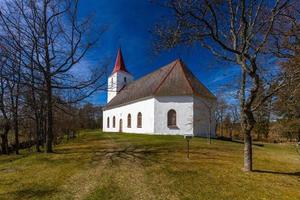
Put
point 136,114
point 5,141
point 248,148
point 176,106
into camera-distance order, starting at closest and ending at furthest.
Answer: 1. point 248,148
2. point 5,141
3. point 176,106
4. point 136,114

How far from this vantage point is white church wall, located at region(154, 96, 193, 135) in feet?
78.1

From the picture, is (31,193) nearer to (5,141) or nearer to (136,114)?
(5,141)

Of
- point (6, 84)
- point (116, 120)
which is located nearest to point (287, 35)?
point (6, 84)

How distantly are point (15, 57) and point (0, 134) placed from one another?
10401 millimetres

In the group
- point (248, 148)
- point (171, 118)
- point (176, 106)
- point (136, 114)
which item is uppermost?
point (176, 106)

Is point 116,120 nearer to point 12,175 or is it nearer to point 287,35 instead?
point 12,175

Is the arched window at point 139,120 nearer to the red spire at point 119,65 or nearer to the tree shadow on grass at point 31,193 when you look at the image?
the red spire at point 119,65

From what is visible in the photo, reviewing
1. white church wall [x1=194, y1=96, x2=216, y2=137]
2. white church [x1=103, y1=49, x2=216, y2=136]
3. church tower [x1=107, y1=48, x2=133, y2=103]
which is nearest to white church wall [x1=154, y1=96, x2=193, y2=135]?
white church [x1=103, y1=49, x2=216, y2=136]

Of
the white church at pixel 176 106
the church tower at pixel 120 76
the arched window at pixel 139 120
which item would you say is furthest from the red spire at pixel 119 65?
the arched window at pixel 139 120

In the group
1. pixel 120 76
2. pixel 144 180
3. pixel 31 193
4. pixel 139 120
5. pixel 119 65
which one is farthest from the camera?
pixel 119 65

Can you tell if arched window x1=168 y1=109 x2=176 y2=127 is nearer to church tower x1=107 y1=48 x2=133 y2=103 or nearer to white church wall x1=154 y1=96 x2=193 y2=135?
white church wall x1=154 y1=96 x2=193 y2=135

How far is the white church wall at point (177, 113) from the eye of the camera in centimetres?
2380

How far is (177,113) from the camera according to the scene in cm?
2405

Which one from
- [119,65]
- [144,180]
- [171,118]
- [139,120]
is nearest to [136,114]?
[139,120]
